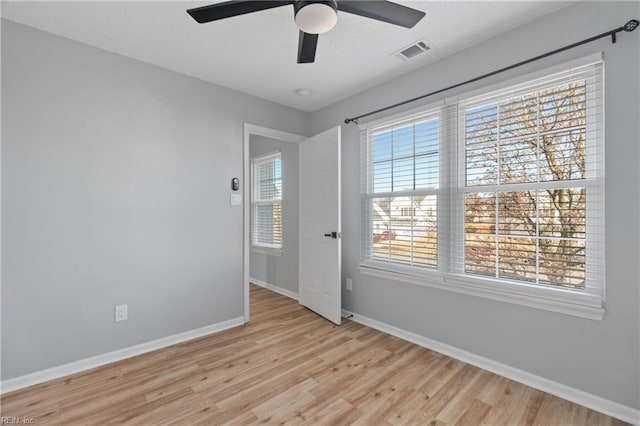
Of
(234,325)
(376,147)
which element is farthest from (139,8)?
(234,325)

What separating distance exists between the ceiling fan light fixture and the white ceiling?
1.69 ft

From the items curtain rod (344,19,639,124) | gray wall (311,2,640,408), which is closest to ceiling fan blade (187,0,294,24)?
curtain rod (344,19,639,124)

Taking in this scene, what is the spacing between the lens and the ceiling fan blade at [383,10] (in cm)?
155

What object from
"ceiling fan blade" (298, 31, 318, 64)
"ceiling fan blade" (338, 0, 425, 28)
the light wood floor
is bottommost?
the light wood floor

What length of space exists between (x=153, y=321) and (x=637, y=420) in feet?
11.3

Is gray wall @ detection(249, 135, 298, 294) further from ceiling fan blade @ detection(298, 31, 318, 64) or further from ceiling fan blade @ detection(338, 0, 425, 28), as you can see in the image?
ceiling fan blade @ detection(338, 0, 425, 28)

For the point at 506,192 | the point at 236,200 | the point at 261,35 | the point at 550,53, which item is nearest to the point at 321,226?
the point at 236,200

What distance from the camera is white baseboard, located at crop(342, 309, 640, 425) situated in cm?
175

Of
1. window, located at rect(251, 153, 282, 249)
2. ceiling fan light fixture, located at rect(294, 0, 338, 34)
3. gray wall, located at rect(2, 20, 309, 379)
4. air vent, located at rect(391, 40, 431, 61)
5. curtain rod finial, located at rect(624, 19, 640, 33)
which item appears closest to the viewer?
ceiling fan light fixture, located at rect(294, 0, 338, 34)

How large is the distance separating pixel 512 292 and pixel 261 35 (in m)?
2.69

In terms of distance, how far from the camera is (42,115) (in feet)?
7.18

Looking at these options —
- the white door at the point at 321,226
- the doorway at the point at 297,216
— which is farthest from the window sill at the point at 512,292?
the doorway at the point at 297,216

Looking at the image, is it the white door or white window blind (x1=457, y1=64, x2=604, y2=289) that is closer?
white window blind (x1=457, y1=64, x2=604, y2=289)

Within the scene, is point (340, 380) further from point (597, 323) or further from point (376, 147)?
point (376, 147)
